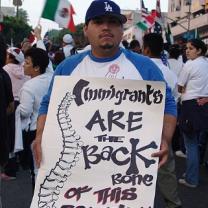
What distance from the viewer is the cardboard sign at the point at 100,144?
8.38 ft

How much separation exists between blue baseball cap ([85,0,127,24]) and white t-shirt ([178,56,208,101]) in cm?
319

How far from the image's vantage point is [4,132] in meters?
3.63

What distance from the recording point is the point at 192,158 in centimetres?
595

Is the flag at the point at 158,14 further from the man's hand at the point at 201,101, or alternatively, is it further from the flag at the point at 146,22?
the man's hand at the point at 201,101

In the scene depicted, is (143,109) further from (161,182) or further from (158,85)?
(161,182)

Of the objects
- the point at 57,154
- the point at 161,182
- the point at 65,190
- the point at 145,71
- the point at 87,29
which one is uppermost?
the point at 87,29

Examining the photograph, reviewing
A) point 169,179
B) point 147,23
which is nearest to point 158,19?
point 147,23

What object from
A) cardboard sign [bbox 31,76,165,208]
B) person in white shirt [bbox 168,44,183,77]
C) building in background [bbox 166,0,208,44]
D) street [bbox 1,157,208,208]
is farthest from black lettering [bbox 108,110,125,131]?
building in background [bbox 166,0,208,44]

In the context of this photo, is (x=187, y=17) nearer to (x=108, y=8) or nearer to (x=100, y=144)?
(x=108, y=8)

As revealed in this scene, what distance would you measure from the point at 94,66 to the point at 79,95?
0.86ft

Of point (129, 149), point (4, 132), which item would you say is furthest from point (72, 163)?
point (4, 132)

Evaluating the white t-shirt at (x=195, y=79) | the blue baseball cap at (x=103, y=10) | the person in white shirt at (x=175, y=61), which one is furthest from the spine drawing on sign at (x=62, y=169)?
the person in white shirt at (x=175, y=61)

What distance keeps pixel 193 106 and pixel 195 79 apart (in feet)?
1.05

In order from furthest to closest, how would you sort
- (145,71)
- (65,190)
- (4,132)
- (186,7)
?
1. (186,7)
2. (4,132)
3. (145,71)
4. (65,190)
